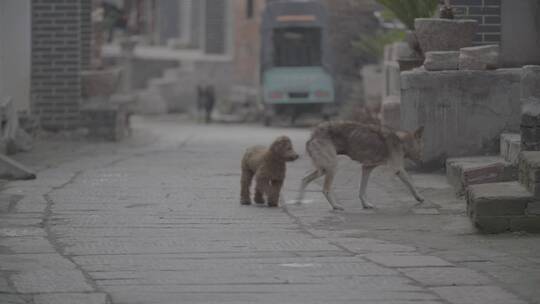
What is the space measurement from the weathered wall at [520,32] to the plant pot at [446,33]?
48 cm

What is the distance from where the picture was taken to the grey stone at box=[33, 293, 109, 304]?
7.15 m

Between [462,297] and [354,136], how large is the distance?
4286 mm

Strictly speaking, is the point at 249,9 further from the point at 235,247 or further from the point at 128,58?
the point at 235,247

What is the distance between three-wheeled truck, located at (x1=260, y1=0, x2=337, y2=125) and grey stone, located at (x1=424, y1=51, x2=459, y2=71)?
18446mm

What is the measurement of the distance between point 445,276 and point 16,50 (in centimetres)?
1181

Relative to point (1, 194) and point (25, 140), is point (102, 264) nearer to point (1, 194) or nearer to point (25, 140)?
point (1, 194)

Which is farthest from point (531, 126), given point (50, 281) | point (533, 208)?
point (50, 281)

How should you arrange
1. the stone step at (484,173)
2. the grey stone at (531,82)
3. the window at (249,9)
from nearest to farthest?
the grey stone at (531,82) → the stone step at (484,173) → the window at (249,9)

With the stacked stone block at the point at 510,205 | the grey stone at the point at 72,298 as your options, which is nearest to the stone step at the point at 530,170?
the stacked stone block at the point at 510,205

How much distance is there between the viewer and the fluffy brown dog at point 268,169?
442 inches

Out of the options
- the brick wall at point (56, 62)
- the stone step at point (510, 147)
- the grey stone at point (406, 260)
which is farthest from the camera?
the brick wall at point (56, 62)

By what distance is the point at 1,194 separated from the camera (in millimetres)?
12016

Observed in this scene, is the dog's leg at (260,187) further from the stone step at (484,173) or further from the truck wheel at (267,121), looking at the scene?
the truck wheel at (267,121)

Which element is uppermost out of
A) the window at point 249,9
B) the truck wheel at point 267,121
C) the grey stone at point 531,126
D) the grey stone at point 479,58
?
the window at point 249,9
